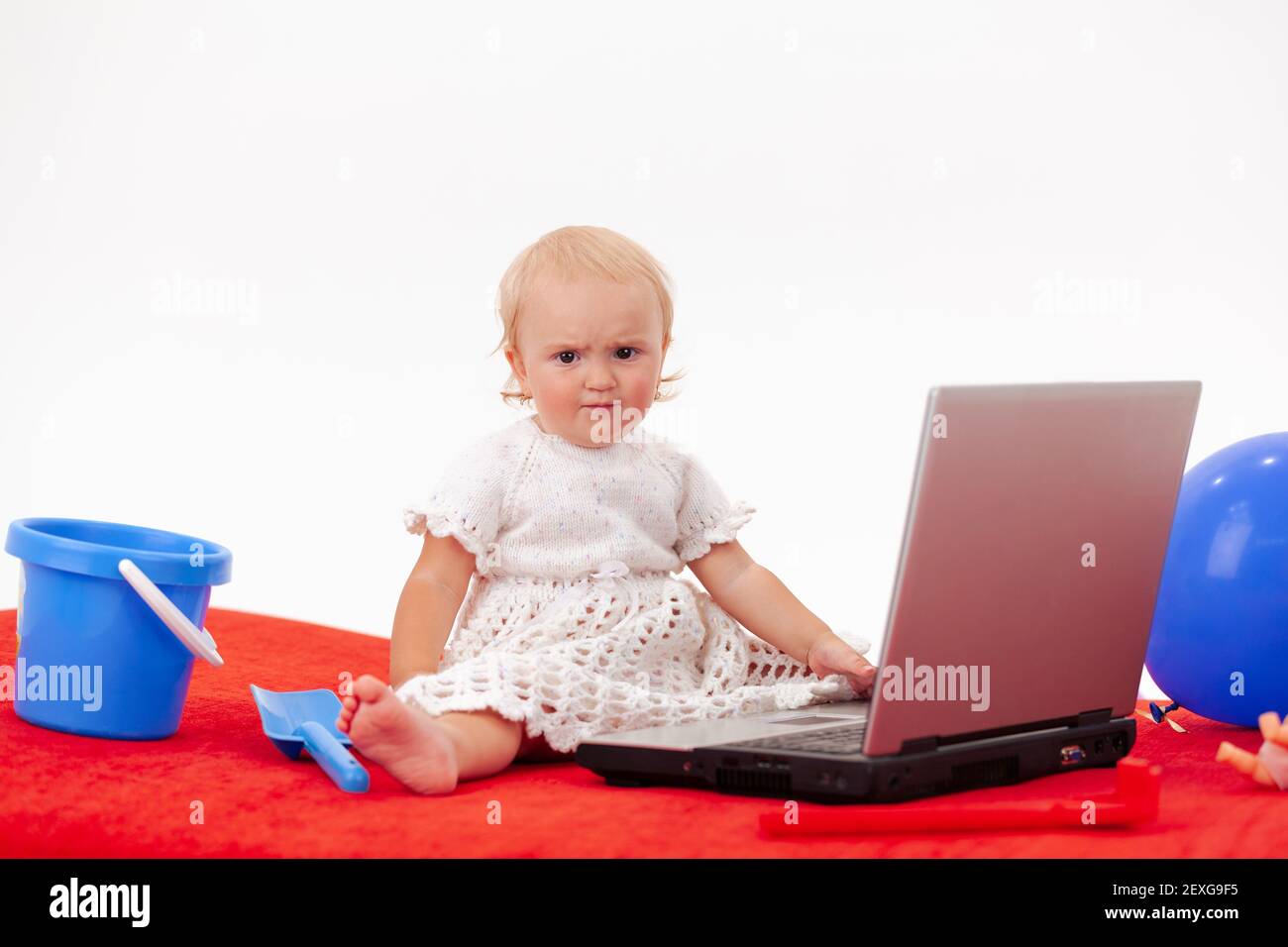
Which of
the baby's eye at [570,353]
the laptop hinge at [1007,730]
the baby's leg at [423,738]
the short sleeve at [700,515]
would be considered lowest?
the baby's leg at [423,738]

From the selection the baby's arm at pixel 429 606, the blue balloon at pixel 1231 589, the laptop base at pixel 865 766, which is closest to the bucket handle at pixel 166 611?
the baby's arm at pixel 429 606

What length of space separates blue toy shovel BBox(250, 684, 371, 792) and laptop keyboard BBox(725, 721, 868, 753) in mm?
392

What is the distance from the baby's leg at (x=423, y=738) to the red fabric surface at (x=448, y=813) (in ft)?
0.07

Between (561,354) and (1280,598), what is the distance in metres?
0.94

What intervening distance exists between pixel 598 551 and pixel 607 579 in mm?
40

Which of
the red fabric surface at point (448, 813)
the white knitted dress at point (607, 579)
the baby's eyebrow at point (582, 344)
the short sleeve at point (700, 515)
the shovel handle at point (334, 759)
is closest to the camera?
the red fabric surface at point (448, 813)

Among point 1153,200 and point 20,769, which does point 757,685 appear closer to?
point 20,769

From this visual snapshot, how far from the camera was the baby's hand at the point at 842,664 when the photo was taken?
181cm

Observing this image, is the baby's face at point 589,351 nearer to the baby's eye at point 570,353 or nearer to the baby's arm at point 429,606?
the baby's eye at point 570,353

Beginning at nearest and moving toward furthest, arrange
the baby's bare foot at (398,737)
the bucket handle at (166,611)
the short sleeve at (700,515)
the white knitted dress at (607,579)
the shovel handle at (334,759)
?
the baby's bare foot at (398,737)
the shovel handle at (334,759)
the bucket handle at (166,611)
the white knitted dress at (607,579)
the short sleeve at (700,515)

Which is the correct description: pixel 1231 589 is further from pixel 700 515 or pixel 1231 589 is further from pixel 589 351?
pixel 589 351

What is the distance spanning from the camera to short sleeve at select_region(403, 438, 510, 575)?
1.84 meters

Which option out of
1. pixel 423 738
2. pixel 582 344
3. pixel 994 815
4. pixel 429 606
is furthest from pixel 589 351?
pixel 994 815

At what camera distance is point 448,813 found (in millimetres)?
1357
